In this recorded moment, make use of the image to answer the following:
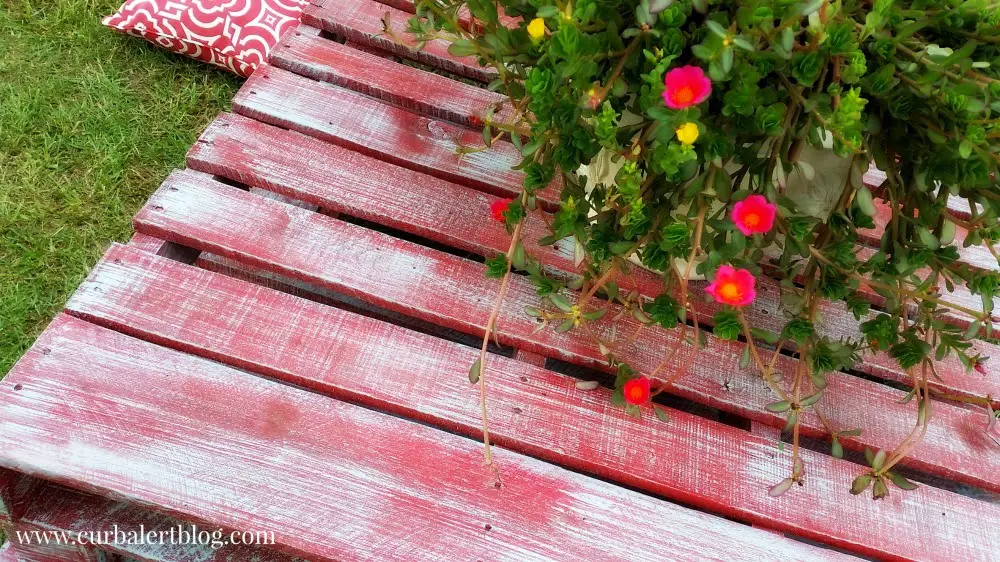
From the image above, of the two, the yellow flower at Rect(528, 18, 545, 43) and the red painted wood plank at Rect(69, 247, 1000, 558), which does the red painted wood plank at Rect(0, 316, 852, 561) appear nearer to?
the red painted wood plank at Rect(69, 247, 1000, 558)

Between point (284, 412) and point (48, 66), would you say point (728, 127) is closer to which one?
point (284, 412)

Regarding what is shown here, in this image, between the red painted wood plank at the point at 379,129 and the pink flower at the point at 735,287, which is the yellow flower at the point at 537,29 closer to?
the pink flower at the point at 735,287

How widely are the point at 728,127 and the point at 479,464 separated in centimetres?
52

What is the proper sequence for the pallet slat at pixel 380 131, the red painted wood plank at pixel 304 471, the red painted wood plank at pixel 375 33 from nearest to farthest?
1. the red painted wood plank at pixel 304 471
2. the pallet slat at pixel 380 131
3. the red painted wood plank at pixel 375 33

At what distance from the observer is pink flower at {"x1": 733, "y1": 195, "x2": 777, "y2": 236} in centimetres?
80

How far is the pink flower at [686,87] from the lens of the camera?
0.73 meters

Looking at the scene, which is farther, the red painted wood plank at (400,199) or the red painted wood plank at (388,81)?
the red painted wood plank at (388,81)

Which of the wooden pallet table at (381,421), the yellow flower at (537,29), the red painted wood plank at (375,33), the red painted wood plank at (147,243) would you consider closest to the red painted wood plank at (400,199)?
the wooden pallet table at (381,421)

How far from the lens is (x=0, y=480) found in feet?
3.07

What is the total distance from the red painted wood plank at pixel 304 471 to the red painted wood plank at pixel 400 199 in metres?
0.32

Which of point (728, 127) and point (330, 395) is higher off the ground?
point (728, 127)

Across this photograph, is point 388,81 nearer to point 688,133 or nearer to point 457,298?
point 457,298

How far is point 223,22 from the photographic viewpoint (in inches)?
69.1

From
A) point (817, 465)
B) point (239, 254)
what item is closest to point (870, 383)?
point (817, 465)
